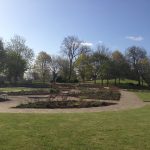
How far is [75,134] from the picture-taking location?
939 cm

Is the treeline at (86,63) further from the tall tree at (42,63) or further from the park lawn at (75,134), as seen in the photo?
the park lawn at (75,134)

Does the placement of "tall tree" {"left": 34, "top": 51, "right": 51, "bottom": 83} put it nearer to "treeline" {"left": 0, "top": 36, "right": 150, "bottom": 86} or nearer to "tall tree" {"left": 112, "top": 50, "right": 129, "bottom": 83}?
"treeline" {"left": 0, "top": 36, "right": 150, "bottom": 86}

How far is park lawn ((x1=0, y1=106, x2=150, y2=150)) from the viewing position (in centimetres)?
803

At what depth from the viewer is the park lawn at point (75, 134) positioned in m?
8.03

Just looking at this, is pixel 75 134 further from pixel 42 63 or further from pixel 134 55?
pixel 42 63

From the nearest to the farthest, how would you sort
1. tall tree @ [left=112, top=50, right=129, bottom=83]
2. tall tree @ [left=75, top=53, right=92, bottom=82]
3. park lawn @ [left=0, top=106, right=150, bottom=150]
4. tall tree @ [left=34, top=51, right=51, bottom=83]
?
park lawn @ [left=0, top=106, right=150, bottom=150] → tall tree @ [left=112, top=50, right=129, bottom=83] → tall tree @ [left=75, top=53, right=92, bottom=82] → tall tree @ [left=34, top=51, right=51, bottom=83]

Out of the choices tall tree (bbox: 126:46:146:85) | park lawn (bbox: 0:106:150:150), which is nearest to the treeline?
tall tree (bbox: 126:46:146:85)

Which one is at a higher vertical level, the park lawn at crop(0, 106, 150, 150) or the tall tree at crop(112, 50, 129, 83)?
the tall tree at crop(112, 50, 129, 83)

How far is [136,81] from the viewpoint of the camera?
71.7 metres

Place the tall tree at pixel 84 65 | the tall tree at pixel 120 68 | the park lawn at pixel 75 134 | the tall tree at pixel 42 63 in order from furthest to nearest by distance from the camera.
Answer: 1. the tall tree at pixel 42 63
2. the tall tree at pixel 84 65
3. the tall tree at pixel 120 68
4. the park lawn at pixel 75 134

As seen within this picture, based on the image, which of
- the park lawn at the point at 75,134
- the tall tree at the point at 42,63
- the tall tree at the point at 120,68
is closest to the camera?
the park lawn at the point at 75,134

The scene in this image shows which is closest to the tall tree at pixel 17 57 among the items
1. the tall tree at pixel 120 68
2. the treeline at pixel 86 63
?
the treeline at pixel 86 63

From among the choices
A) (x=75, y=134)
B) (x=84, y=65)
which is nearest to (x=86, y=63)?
(x=84, y=65)

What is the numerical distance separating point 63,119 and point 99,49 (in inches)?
2267
